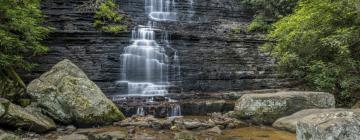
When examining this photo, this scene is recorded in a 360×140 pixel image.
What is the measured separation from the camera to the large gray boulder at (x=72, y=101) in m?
9.79

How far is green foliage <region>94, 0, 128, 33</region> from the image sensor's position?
17553mm

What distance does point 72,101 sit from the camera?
9844 mm

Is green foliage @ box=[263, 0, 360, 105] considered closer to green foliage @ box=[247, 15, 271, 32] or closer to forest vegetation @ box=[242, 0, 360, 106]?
forest vegetation @ box=[242, 0, 360, 106]

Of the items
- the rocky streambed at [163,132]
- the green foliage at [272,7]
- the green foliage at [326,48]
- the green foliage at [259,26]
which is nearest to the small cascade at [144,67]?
the rocky streambed at [163,132]

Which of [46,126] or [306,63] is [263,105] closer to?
[306,63]

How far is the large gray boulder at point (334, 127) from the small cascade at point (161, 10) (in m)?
16.0

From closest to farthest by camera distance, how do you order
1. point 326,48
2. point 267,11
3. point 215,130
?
point 215,130 → point 326,48 → point 267,11

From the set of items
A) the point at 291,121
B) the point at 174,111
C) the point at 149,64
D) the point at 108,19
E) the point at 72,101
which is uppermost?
the point at 108,19

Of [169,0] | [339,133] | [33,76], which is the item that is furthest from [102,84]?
[339,133]

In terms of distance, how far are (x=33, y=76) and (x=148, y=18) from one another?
813 cm

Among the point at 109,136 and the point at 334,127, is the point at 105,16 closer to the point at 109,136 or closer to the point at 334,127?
the point at 109,136

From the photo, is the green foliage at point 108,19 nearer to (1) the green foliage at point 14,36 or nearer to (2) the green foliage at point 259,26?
(1) the green foliage at point 14,36

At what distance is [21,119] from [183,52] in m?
9.97

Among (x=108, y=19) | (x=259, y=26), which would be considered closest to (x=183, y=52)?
(x=108, y=19)
